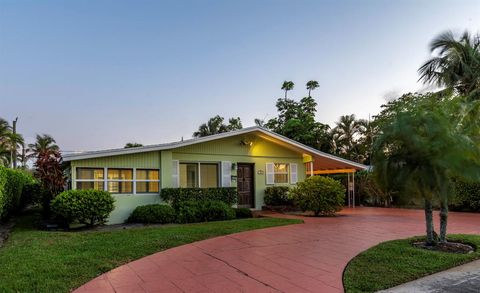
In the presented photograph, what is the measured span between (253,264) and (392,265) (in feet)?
6.82

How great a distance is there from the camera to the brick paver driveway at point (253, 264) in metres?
4.34

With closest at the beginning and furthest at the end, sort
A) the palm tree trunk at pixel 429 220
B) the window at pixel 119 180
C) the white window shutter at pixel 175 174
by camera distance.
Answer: the palm tree trunk at pixel 429 220 → the window at pixel 119 180 → the white window shutter at pixel 175 174

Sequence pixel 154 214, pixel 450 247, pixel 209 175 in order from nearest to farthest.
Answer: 1. pixel 450 247
2. pixel 154 214
3. pixel 209 175

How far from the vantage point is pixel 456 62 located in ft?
43.3

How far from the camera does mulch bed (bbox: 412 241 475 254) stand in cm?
591

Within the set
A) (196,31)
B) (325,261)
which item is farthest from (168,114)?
(325,261)

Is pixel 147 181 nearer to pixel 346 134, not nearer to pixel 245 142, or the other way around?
pixel 245 142

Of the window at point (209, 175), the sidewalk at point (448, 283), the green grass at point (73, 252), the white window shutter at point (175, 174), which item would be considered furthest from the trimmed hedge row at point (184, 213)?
the sidewalk at point (448, 283)

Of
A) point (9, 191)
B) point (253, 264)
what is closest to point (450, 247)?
point (253, 264)

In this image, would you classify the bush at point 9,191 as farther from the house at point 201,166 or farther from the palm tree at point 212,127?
the palm tree at point 212,127

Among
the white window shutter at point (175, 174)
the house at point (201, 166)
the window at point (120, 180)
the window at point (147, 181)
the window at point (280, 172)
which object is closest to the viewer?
the house at point (201, 166)

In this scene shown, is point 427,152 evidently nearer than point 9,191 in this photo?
Yes

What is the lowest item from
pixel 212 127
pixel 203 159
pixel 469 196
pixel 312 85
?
pixel 469 196

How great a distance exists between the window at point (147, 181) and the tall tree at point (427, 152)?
7972 mm
